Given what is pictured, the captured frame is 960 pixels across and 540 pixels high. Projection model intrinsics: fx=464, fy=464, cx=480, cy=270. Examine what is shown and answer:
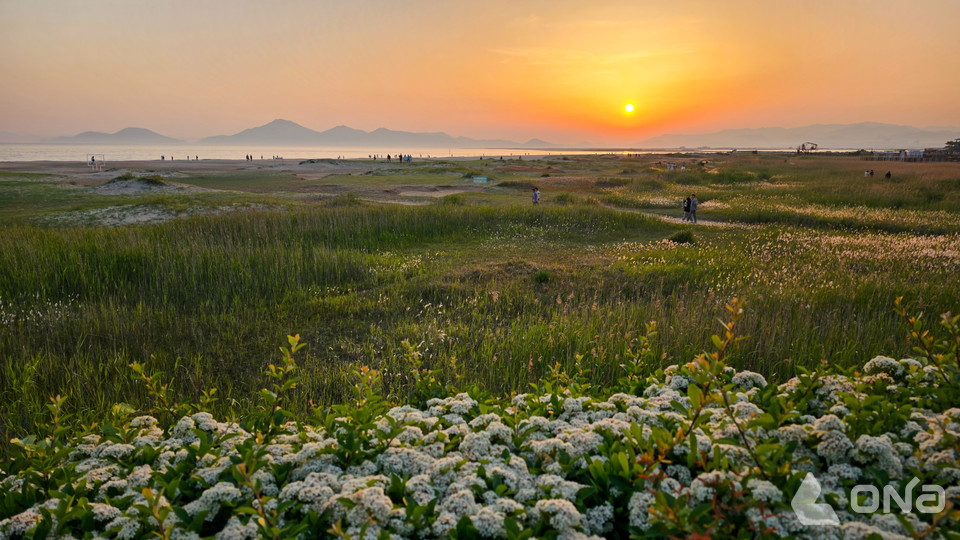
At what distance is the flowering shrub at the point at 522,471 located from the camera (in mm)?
2006

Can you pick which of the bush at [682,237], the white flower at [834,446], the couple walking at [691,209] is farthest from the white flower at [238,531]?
the couple walking at [691,209]

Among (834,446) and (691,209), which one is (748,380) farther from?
(691,209)

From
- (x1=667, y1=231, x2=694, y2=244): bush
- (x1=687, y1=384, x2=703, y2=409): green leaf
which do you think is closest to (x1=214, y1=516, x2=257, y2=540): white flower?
(x1=687, y1=384, x2=703, y2=409): green leaf

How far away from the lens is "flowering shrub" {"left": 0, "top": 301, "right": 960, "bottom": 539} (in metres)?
2.01

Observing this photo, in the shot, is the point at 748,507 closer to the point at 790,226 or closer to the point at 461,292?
the point at 461,292

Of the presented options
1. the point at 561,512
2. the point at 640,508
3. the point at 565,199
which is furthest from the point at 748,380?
the point at 565,199

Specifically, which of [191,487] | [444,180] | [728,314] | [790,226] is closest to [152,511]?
[191,487]

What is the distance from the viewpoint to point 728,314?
7.63 m

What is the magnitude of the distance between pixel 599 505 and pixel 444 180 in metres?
48.6

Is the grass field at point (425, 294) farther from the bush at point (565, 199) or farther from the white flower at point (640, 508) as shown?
the bush at point (565, 199)

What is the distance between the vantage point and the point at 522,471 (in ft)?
7.97

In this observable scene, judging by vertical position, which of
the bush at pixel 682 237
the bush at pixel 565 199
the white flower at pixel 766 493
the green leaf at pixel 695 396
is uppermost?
the bush at pixel 565 199

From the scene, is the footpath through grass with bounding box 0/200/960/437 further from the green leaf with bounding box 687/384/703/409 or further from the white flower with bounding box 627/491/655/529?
the white flower with bounding box 627/491/655/529

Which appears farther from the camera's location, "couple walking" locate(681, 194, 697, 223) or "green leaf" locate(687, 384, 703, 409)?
"couple walking" locate(681, 194, 697, 223)
